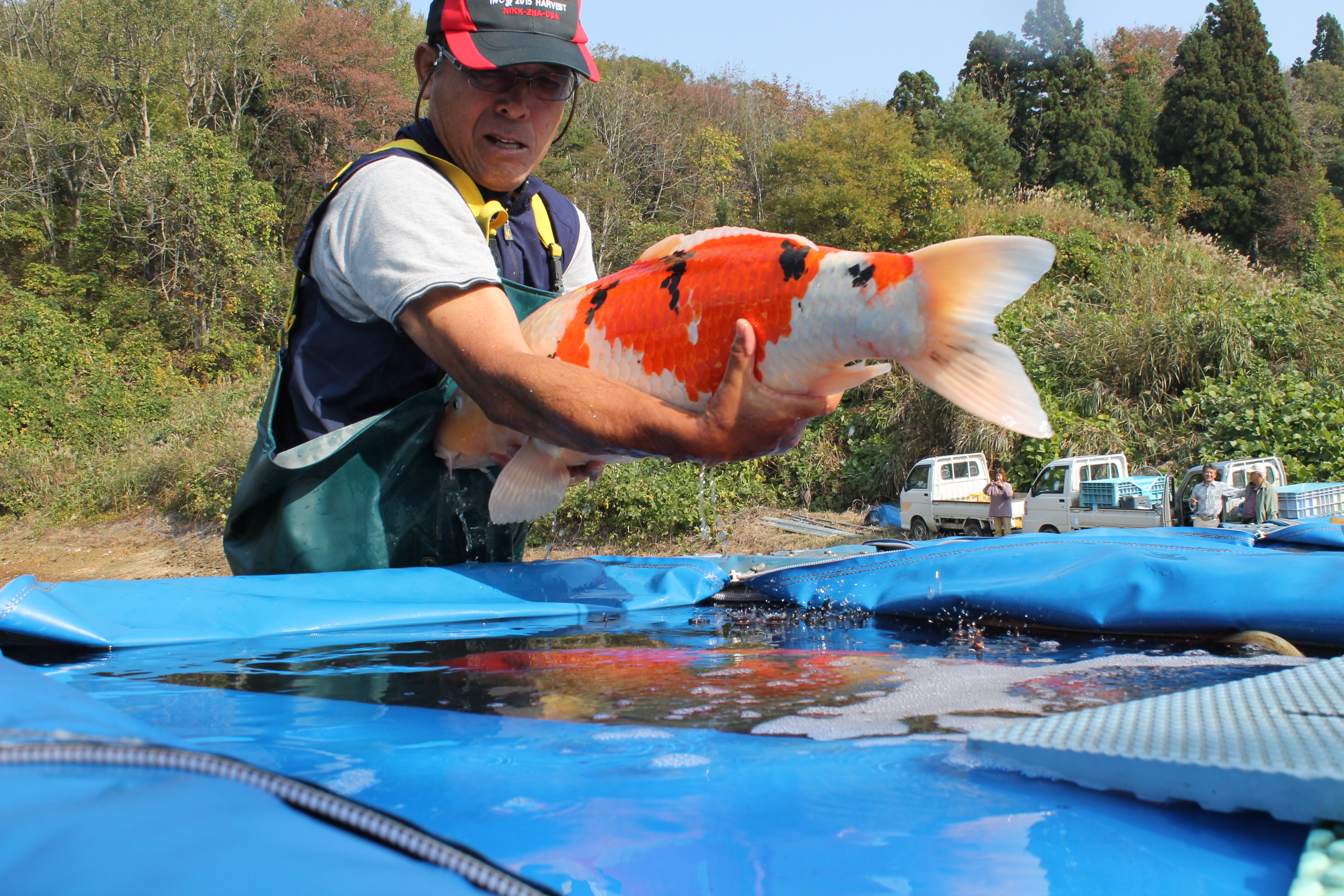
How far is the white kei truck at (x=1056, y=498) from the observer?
11.0 meters

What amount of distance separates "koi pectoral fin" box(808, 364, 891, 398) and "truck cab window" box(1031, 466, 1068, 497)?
11456mm

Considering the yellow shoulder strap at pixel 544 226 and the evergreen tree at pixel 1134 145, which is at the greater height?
the evergreen tree at pixel 1134 145

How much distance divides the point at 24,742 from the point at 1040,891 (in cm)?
76

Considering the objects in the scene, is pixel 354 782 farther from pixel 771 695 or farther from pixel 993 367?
pixel 993 367

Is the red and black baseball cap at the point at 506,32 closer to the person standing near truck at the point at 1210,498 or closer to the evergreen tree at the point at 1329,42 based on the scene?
the person standing near truck at the point at 1210,498

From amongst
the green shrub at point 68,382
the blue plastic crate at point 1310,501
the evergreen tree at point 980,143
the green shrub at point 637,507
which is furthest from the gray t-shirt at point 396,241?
the evergreen tree at point 980,143

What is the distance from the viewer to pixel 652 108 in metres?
32.8

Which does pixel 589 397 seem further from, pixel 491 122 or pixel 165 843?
pixel 165 843

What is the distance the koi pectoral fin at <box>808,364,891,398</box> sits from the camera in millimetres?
1771

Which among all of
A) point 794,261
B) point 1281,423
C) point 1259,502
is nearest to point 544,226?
point 794,261

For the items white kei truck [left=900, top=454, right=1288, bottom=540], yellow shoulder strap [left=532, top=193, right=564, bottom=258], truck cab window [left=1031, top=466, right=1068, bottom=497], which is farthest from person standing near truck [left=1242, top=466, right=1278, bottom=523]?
yellow shoulder strap [left=532, top=193, right=564, bottom=258]

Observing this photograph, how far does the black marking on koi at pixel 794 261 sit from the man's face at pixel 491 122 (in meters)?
0.79

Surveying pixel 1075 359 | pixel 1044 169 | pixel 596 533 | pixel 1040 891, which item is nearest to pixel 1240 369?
pixel 1075 359

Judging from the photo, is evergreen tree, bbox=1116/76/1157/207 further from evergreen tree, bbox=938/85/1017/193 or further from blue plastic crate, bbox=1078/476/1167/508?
blue plastic crate, bbox=1078/476/1167/508
